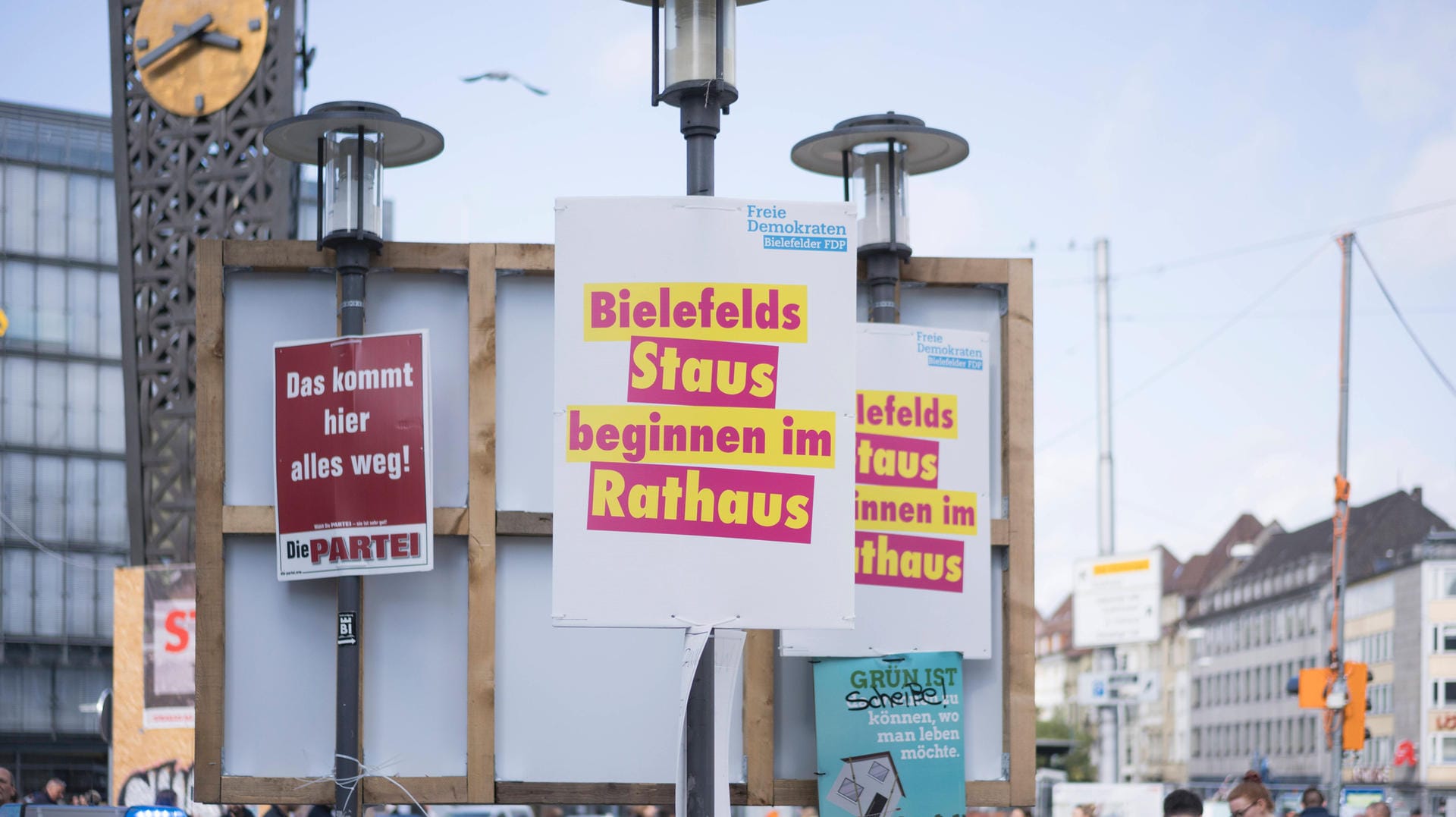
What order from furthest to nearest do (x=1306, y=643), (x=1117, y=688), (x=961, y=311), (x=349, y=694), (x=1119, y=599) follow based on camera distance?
(x=1306, y=643) → (x=1119, y=599) → (x=1117, y=688) → (x=961, y=311) → (x=349, y=694)

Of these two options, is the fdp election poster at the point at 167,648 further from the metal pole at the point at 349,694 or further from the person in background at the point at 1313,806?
the metal pole at the point at 349,694

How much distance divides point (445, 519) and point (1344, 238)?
2414 centimetres

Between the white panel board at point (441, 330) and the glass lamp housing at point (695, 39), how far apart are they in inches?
81.2

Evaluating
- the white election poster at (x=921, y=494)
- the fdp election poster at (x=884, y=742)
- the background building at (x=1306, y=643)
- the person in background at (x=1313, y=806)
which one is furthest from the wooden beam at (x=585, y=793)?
the background building at (x=1306, y=643)

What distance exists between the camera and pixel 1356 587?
95562 mm

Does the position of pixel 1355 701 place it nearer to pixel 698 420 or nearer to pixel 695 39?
pixel 695 39

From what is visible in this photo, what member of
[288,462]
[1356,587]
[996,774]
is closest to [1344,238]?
[996,774]

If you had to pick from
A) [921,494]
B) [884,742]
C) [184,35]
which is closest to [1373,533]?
[184,35]

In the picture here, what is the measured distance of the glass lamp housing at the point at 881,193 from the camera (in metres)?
8.67

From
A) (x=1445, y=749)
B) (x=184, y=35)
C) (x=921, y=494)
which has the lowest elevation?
(x=1445, y=749)

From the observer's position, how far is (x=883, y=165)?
29.1 ft

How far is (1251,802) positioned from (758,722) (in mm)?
2259

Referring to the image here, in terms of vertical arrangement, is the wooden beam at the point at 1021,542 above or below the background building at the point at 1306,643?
above

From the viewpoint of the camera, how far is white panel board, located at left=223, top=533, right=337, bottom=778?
26.9 feet
